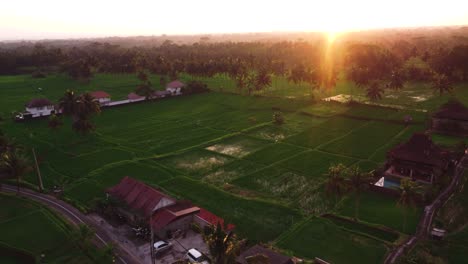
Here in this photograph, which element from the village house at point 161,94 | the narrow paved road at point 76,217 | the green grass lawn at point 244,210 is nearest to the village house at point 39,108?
the village house at point 161,94

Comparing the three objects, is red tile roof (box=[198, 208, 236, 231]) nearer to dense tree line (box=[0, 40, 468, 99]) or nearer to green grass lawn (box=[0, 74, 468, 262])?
green grass lawn (box=[0, 74, 468, 262])

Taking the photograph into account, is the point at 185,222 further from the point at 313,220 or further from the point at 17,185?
the point at 17,185

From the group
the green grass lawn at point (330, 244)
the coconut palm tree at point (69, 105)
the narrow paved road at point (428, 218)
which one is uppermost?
the coconut palm tree at point (69, 105)

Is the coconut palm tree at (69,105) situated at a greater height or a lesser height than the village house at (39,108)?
greater

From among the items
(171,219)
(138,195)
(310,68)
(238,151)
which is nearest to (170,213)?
(171,219)

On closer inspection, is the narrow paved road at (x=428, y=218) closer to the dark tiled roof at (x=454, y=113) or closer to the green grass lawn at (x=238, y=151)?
the green grass lawn at (x=238, y=151)

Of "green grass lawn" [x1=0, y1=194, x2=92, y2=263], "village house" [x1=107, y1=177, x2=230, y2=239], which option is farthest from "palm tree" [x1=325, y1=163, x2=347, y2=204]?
"green grass lawn" [x1=0, y1=194, x2=92, y2=263]

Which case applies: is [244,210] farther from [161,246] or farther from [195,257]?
[161,246]
